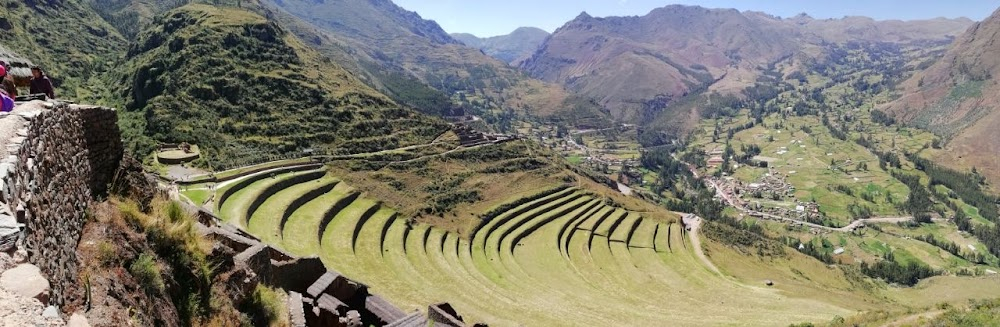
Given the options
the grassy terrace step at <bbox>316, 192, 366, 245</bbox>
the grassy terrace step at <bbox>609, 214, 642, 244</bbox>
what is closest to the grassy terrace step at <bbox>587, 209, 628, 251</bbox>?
the grassy terrace step at <bbox>609, 214, 642, 244</bbox>

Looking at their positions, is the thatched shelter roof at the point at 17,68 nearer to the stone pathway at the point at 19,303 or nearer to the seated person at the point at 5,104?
the seated person at the point at 5,104

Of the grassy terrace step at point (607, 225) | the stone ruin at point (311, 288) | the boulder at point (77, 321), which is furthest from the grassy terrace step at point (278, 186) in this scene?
the boulder at point (77, 321)

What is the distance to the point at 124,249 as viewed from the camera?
923cm

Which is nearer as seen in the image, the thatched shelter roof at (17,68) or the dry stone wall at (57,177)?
the dry stone wall at (57,177)

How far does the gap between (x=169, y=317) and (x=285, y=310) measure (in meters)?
5.19

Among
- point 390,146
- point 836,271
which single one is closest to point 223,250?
point 390,146

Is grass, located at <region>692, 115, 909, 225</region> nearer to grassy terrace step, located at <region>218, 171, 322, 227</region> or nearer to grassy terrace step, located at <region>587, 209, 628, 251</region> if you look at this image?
grassy terrace step, located at <region>587, 209, 628, 251</region>

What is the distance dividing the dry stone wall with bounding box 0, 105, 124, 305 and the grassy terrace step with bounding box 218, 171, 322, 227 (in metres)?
20.9

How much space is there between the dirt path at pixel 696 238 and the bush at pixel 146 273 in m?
52.7

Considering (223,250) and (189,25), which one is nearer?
(223,250)

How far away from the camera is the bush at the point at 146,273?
29.3ft

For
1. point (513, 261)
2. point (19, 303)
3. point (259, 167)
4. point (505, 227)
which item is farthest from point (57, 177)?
point (505, 227)

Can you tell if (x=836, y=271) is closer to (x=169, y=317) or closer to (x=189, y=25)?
(x=169, y=317)

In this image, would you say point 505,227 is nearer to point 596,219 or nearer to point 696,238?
point 596,219
